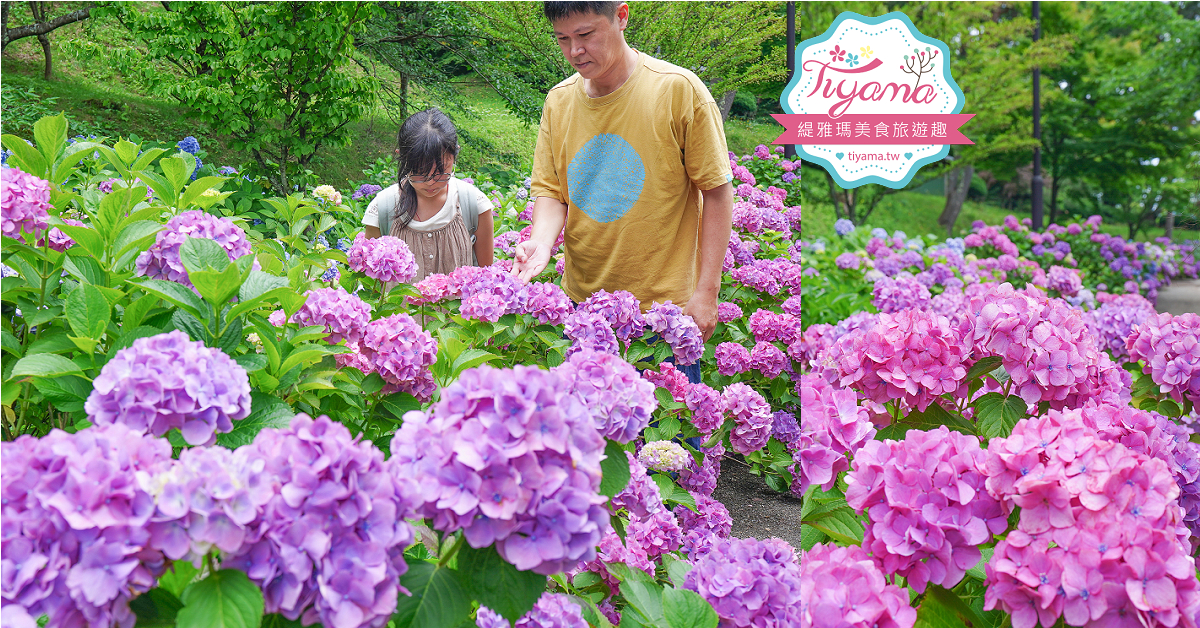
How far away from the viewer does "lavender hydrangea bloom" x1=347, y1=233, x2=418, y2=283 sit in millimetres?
1485

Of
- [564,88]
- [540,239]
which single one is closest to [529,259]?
[540,239]

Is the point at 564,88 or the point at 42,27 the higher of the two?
the point at 42,27

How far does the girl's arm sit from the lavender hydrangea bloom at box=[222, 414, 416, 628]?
205 centimetres

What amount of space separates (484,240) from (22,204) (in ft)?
5.58

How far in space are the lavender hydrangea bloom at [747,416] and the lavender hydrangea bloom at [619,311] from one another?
0.32 metres

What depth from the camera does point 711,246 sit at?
1995 millimetres

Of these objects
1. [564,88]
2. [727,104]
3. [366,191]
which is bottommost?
[366,191]

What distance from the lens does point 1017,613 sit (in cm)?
77

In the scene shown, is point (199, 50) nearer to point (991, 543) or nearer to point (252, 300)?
point (252, 300)

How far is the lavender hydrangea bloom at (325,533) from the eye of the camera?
0.58 metres

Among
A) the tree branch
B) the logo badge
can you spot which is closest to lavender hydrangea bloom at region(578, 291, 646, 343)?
the logo badge

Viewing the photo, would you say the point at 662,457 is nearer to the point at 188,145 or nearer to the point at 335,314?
the point at 335,314

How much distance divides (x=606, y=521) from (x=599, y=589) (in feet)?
2.22

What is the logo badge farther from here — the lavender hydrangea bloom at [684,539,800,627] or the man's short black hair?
the lavender hydrangea bloom at [684,539,800,627]
